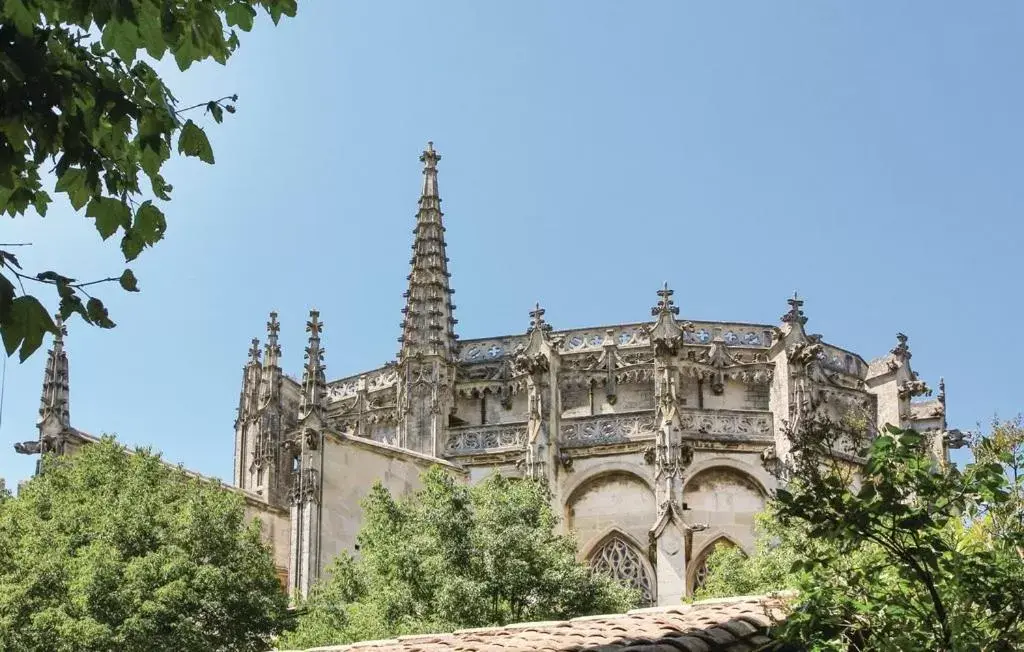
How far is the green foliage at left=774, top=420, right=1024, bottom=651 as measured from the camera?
10117mm

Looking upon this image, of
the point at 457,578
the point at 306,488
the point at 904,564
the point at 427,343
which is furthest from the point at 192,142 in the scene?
the point at 427,343

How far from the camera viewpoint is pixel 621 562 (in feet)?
126

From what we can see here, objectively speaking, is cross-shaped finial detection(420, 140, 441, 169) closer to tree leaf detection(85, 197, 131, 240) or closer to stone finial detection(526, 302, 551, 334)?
stone finial detection(526, 302, 551, 334)

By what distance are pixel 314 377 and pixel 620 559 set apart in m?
8.83

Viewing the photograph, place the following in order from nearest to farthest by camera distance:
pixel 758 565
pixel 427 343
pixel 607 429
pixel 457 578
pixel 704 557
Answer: pixel 457 578, pixel 758 565, pixel 704 557, pixel 607 429, pixel 427 343

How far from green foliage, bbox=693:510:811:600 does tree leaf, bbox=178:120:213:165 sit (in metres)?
20.8

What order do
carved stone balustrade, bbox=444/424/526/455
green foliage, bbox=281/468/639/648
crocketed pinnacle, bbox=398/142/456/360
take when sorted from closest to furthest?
green foliage, bbox=281/468/639/648 < carved stone balustrade, bbox=444/424/526/455 < crocketed pinnacle, bbox=398/142/456/360

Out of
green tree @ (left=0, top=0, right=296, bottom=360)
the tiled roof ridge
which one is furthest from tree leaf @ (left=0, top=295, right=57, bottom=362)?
the tiled roof ridge

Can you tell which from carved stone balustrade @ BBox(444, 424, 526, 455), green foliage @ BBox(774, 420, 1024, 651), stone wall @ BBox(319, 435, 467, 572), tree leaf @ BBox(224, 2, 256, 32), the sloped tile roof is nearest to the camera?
tree leaf @ BBox(224, 2, 256, 32)

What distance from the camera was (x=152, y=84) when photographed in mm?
8523

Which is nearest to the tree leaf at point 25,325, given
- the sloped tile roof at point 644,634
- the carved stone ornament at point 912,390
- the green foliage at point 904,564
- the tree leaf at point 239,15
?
the tree leaf at point 239,15

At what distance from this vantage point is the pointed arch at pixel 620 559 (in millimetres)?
37906

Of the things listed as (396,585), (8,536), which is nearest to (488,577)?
(396,585)

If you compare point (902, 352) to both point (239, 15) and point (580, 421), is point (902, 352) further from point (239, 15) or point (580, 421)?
point (239, 15)
